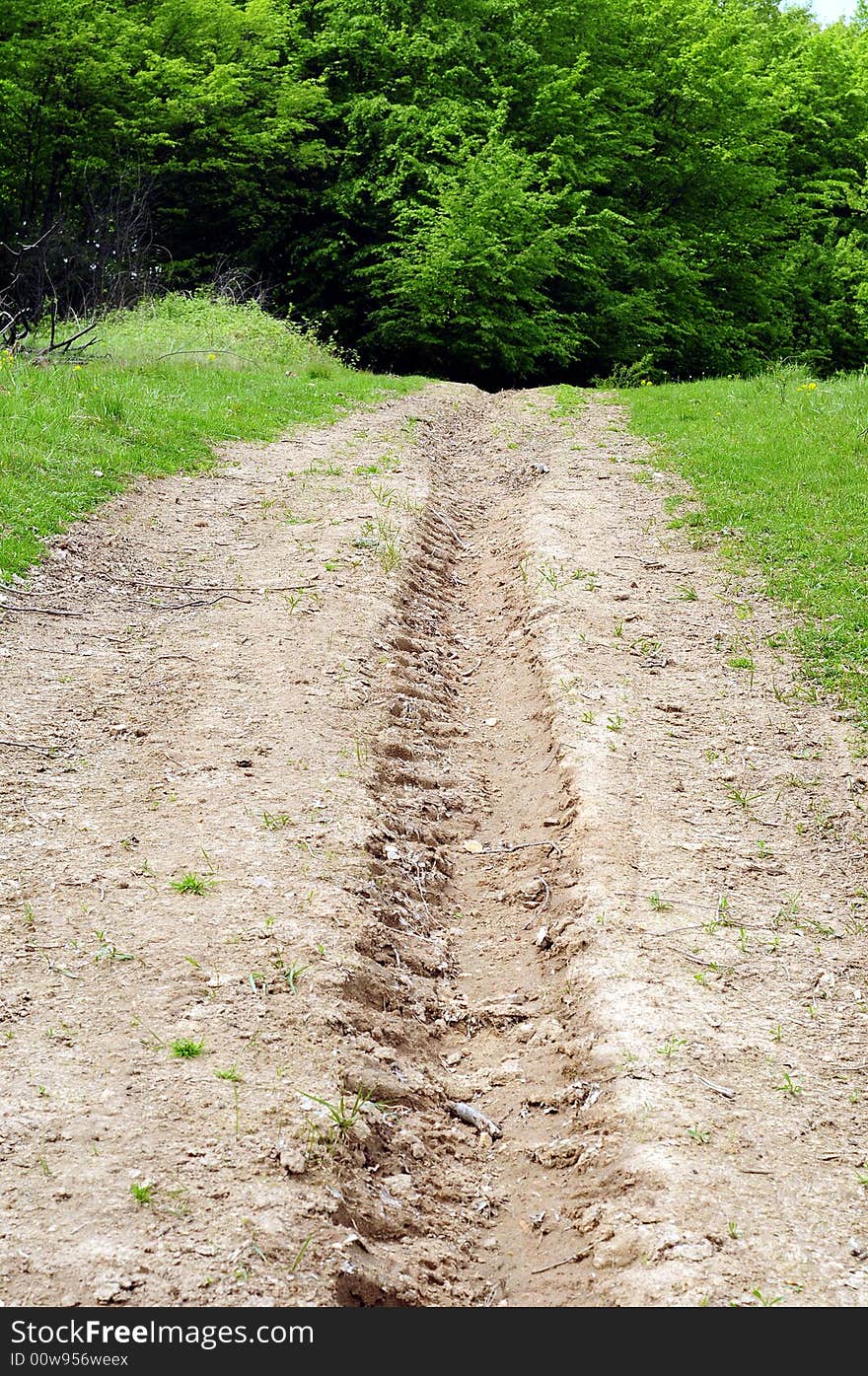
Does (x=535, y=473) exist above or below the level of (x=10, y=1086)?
below

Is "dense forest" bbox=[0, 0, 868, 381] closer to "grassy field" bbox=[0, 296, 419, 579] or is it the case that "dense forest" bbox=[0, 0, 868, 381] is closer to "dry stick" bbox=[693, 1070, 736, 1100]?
"grassy field" bbox=[0, 296, 419, 579]

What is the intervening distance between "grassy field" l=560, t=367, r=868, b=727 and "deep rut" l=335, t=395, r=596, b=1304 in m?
1.77

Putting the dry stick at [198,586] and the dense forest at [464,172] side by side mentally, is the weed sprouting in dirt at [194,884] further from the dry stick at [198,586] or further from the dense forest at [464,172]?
the dense forest at [464,172]

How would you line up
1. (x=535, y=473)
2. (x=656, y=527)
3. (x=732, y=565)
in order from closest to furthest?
(x=732, y=565)
(x=656, y=527)
(x=535, y=473)

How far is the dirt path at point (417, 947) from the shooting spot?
281cm

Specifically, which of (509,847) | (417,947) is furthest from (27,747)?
(509,847)

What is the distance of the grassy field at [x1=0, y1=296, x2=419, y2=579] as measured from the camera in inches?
325

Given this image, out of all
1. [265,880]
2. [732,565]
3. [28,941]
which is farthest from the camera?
[732,565]

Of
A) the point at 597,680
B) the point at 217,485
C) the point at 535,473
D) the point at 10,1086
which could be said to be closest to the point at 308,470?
the point at 217,485

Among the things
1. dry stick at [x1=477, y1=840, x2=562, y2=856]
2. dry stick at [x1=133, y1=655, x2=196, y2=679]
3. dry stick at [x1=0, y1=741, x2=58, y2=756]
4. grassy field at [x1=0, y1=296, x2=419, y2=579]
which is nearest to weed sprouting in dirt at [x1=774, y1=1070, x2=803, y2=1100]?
dry stick at [x1=477, y1=840, x2=562, y2=856]

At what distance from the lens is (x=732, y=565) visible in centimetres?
795

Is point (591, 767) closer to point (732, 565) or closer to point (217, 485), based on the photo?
point (732, 565)

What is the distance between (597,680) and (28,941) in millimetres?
3454

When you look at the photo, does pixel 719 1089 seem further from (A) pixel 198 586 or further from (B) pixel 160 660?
(A) pixel 198 586
